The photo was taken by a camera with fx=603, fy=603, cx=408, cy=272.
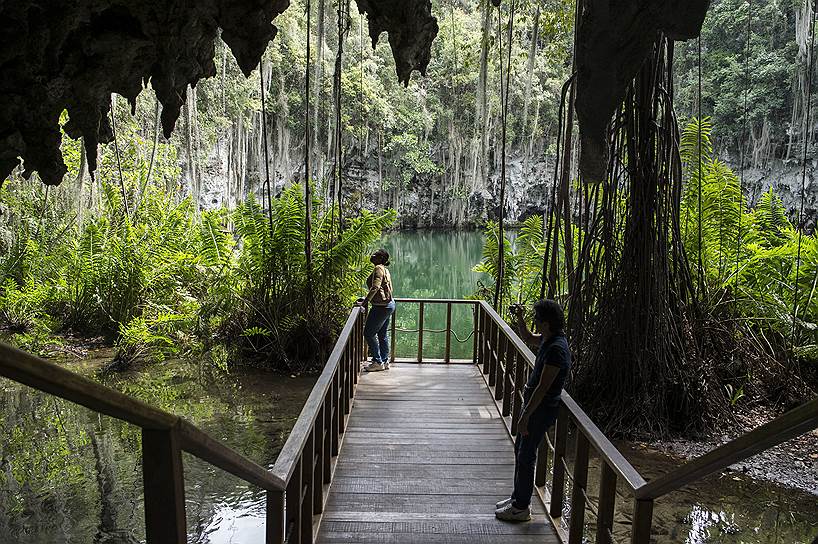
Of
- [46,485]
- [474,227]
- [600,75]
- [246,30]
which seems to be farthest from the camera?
[474,227]

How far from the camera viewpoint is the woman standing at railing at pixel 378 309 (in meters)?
6.55

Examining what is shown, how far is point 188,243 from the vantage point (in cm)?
1080

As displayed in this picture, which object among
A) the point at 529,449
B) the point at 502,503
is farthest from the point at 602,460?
the point at 502,503

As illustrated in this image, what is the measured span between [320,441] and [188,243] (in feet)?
27.2

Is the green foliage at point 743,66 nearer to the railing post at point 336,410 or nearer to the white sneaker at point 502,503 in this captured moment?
the railing post at point 336,410

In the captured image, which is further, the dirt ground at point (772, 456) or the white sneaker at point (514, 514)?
the dirt ground at point (772, 456)

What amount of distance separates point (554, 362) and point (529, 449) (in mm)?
554

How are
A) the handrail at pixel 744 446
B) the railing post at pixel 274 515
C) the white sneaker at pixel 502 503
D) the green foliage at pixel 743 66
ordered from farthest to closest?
the green foliage at pixel 743 66 → the white sneaker at pixel 502 503 → the railing post at pixel 274 515 → the handrail at pixel 744 446

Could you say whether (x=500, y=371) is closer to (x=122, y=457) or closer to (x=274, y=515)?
(x=122, y=457)

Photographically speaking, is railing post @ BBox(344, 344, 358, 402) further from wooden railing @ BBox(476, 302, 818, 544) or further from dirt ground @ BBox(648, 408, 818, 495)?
dirt ground @ BBox(648, 408, 818, 495)

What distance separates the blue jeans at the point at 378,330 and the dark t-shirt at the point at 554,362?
3.50 m

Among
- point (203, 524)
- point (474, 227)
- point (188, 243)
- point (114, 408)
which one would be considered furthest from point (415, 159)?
point (114, 408)

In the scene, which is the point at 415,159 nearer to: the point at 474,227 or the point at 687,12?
the point at 474,227

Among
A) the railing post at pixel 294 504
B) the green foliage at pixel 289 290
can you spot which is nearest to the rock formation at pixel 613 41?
the railing post at pixel 294 504
